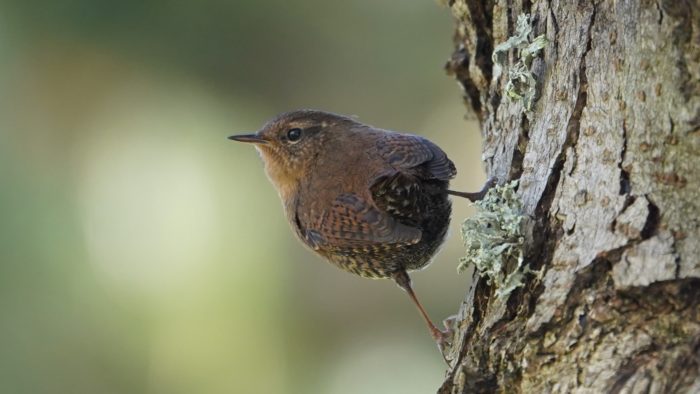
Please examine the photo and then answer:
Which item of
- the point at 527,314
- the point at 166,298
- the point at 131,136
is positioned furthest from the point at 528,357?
the point at 131,136

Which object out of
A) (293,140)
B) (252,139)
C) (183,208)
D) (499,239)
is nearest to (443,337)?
(499,239)

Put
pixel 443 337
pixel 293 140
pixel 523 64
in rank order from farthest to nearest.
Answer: pixel 293 140 < pixel 443 337 < pixel 523 64

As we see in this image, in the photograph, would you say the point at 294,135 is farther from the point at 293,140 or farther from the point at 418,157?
the point at 418,157

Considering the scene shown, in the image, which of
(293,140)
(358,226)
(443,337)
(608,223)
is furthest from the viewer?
(293,140)

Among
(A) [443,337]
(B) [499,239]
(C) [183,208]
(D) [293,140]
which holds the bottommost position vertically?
(A) [443,337]

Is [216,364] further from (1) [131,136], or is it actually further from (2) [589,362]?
(2) [589,362]
